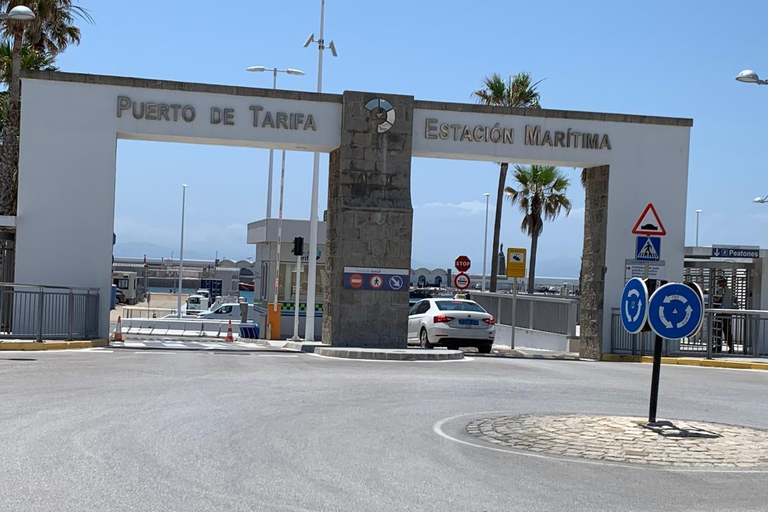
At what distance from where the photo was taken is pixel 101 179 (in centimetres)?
2331

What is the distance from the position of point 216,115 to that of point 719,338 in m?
13.6

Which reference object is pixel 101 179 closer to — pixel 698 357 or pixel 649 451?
→ pixel 698 357

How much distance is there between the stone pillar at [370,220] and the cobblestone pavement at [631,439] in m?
12.6

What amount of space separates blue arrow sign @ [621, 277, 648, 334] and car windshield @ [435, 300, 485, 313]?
14805mm

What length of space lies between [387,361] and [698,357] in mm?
7856

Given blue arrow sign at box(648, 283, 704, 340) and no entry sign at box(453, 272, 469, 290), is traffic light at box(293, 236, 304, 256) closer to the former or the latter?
no entry sign at box(453, 272, 469, 290)

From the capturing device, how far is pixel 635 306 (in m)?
11.2

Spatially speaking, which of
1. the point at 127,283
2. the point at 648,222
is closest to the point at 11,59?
the point at 648,222

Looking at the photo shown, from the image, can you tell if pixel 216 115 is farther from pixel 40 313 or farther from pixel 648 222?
pixel 648 222

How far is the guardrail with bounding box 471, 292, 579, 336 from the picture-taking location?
1121 inches

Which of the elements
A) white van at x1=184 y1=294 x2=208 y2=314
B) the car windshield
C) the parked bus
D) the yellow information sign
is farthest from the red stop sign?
the parked bus

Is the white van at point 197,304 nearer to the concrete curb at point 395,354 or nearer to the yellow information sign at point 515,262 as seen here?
the yellow information sign at point 515,262

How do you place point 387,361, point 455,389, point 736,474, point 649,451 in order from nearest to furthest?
point 736,474 → point 649,451 → point 455,389 → point 387,361

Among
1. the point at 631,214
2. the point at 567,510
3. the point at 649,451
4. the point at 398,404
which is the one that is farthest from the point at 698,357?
the point at 567,510
